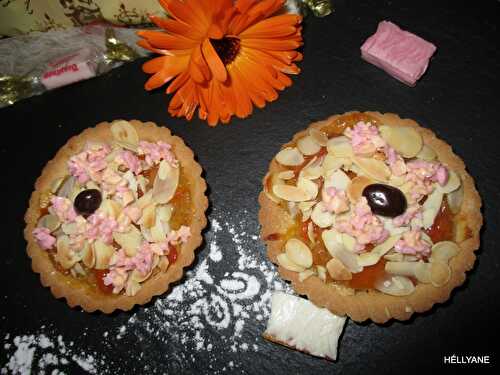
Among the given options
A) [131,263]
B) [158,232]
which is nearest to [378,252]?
[158,232]

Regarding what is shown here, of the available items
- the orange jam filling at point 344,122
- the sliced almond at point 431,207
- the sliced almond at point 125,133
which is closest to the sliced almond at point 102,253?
the sliced almond at point 125,133

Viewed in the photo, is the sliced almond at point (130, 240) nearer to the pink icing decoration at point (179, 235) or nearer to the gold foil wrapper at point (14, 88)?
the pink icing decoration at point (179, 235)

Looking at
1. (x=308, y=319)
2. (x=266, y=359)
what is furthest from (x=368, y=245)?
(x=266, y=359)

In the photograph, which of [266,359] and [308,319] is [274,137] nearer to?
[308,319]

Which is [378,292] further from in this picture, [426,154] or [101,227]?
[101,227]

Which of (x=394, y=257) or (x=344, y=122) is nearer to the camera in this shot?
(x=394, y=257)

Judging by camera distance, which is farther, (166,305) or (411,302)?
(166,305)
